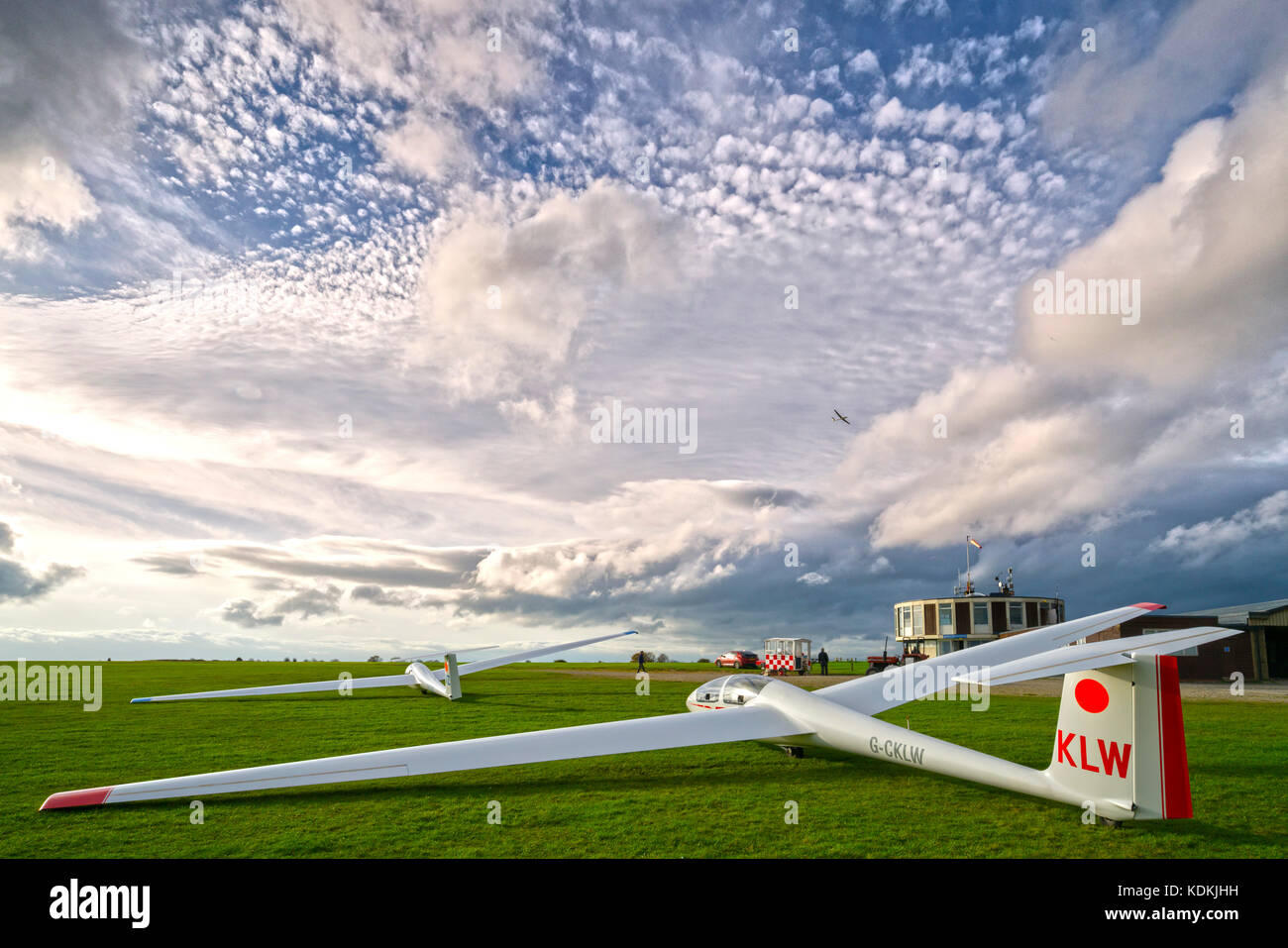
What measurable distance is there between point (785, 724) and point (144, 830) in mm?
9336

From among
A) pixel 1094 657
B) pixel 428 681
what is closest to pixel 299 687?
pixel 428 681

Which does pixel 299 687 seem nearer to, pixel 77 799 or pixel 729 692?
pixel 77 799

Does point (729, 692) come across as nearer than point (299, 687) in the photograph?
Yes

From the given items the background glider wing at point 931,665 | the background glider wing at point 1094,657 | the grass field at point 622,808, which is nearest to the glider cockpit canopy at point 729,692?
the grass field at point 622,808

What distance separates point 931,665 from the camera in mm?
14172

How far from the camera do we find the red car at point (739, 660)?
50188 mm

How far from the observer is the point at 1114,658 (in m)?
6.85

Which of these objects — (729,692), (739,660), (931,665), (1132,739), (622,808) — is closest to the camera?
(1132,739)

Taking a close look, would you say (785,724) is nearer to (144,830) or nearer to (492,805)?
(492,805)

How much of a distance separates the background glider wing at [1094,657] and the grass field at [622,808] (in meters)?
2.15

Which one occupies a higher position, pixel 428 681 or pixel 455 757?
pixel 455 757

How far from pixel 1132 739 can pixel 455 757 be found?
26.8ft

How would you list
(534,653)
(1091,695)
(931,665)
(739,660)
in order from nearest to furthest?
(1091,695), (931,665), (534,653), (739,660)

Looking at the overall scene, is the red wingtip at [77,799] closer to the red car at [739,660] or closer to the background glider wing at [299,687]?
the background glider wing at [299,687]
